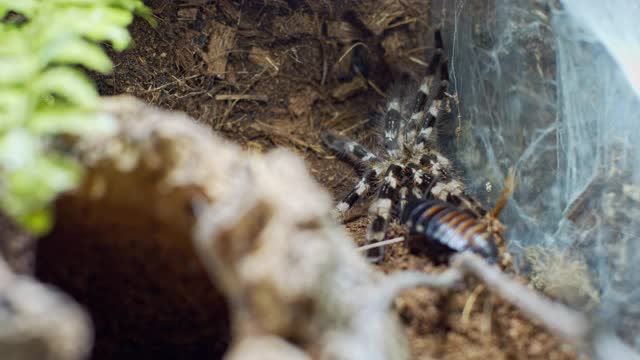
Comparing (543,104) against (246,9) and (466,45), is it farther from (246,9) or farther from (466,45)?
(246,9)

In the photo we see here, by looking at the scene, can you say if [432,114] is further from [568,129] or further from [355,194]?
[568,129]

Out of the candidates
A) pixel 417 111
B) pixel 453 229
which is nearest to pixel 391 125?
pixel 417 111

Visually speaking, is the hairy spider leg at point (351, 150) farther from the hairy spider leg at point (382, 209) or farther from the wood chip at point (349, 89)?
the wood chip at point (349, 89)

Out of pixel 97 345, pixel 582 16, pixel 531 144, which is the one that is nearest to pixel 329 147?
pixel 531 144

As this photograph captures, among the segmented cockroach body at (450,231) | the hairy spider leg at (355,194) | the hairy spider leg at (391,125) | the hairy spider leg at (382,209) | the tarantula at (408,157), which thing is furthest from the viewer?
the hairy spider leg at (391,125)

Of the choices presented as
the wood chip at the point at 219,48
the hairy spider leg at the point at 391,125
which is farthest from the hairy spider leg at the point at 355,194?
the wood chip at the point at 219,48


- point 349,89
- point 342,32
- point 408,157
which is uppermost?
point 342,32
